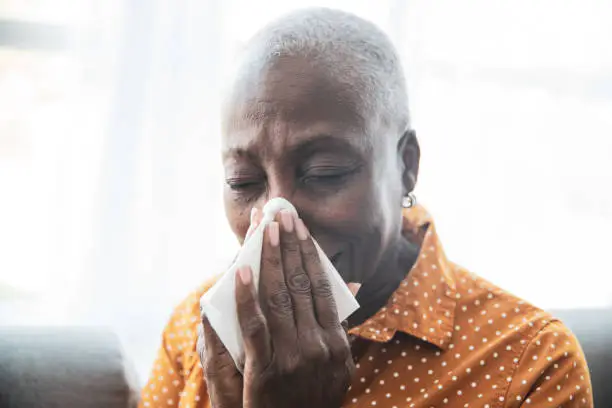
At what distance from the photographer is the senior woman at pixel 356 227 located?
34.9 inches

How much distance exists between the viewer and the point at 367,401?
A: 3.33 ft

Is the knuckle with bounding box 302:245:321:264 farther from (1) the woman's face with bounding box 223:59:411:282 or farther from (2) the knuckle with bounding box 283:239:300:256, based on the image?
(1) the woman's face with bounding box 223:59:411:282

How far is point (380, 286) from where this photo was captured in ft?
3.75

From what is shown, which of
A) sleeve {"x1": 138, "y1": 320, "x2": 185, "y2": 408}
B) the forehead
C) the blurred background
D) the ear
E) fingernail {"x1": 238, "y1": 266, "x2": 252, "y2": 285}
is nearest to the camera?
fingernail {"x1": 238, "y1": 266, "x2": 252, "y2": 285}

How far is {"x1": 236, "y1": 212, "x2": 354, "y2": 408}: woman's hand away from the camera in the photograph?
2.64 ft

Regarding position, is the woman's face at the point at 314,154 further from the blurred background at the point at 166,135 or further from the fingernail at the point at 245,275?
the blurred background at the point at 166,135

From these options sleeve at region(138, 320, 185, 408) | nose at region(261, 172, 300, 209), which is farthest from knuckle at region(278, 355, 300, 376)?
sleeve at region(138, 320, 185, 408)

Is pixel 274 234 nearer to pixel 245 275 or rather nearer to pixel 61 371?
pixel 245 275

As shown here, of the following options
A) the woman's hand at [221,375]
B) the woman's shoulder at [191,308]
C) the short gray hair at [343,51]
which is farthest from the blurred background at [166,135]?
the woman's hand at [221,375]

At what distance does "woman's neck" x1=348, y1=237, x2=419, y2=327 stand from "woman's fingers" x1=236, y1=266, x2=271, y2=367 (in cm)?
34

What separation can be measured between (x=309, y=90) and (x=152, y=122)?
814 mm

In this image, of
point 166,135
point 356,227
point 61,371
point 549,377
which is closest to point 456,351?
point 549,377

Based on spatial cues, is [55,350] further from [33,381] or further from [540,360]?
[540,360]

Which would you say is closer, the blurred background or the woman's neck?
the woman's neck
